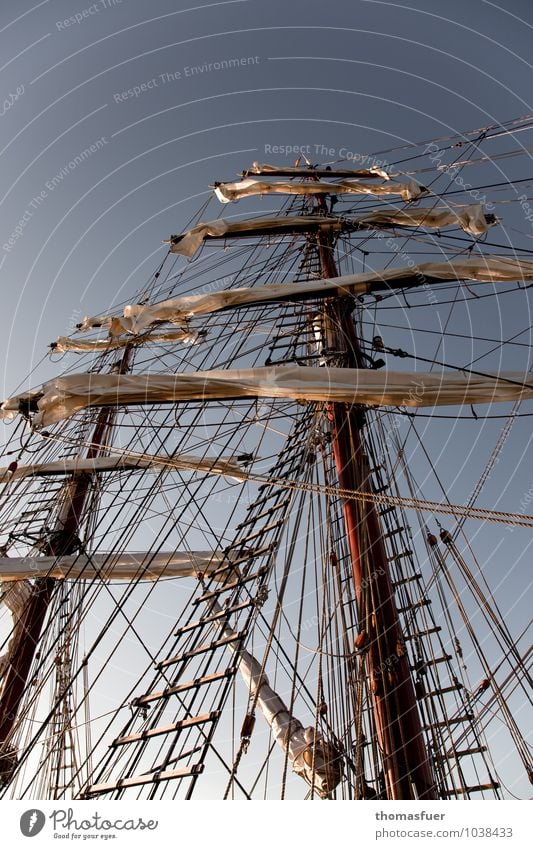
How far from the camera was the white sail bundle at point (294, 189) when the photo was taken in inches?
469

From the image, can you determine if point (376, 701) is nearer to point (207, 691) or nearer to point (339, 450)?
point (207, 691)

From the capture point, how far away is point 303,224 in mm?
11141

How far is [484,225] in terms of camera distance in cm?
886

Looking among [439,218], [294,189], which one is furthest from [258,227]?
[439,218]

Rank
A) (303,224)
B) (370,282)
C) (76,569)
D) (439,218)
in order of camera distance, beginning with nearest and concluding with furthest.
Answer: (370,282), (439,218), (303,224), (76,569)

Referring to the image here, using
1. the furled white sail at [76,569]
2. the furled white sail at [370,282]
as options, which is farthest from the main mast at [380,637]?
the furled white sail at [76,569]

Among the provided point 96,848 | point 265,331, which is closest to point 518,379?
point 265,331

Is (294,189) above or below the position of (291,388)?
above

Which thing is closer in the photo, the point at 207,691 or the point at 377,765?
the point at 377,765

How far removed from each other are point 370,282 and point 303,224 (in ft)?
11.1

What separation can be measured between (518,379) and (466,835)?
15.5ft

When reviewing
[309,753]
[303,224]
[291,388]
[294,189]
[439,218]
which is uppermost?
[294,189]

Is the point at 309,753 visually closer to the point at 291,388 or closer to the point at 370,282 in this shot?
the point at 291,388

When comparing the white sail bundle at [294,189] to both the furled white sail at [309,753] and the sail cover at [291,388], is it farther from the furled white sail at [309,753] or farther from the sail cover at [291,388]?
the furled white sail at [309,753]
